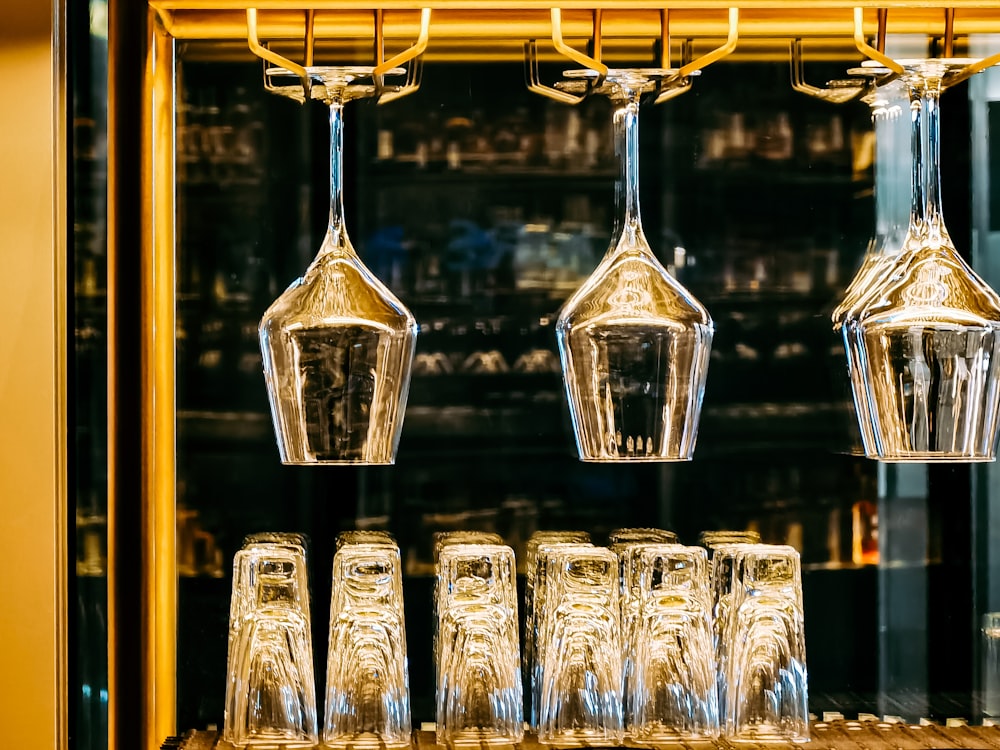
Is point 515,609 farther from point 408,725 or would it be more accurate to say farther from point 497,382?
point 497,382

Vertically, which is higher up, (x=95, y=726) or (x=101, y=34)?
(x=101, y=34)

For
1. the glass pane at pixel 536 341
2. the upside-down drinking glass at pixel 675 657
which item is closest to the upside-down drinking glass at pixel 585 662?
the upside-down drinking glass at pixel 675 657

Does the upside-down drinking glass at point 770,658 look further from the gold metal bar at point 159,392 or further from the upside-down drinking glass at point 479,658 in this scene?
the gold metal bar at point 159,392

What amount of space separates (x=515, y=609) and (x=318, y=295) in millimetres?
441

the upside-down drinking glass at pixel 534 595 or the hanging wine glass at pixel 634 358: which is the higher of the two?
the hanging wine glass at pixel 634 358

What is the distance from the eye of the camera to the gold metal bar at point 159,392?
4.54 ft

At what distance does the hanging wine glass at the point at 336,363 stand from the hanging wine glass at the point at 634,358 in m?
0.21

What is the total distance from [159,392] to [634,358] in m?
0.64

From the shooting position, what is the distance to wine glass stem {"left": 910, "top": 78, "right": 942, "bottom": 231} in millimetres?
1318

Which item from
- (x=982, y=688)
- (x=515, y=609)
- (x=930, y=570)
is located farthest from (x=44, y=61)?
(x=982, y=688)

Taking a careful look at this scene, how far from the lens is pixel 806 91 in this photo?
1.47 metres

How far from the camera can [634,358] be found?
1.27 metres

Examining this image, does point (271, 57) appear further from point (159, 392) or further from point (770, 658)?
point (770, 658)

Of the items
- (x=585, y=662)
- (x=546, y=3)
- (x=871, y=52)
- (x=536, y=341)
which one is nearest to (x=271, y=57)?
(x=546, y=3)
